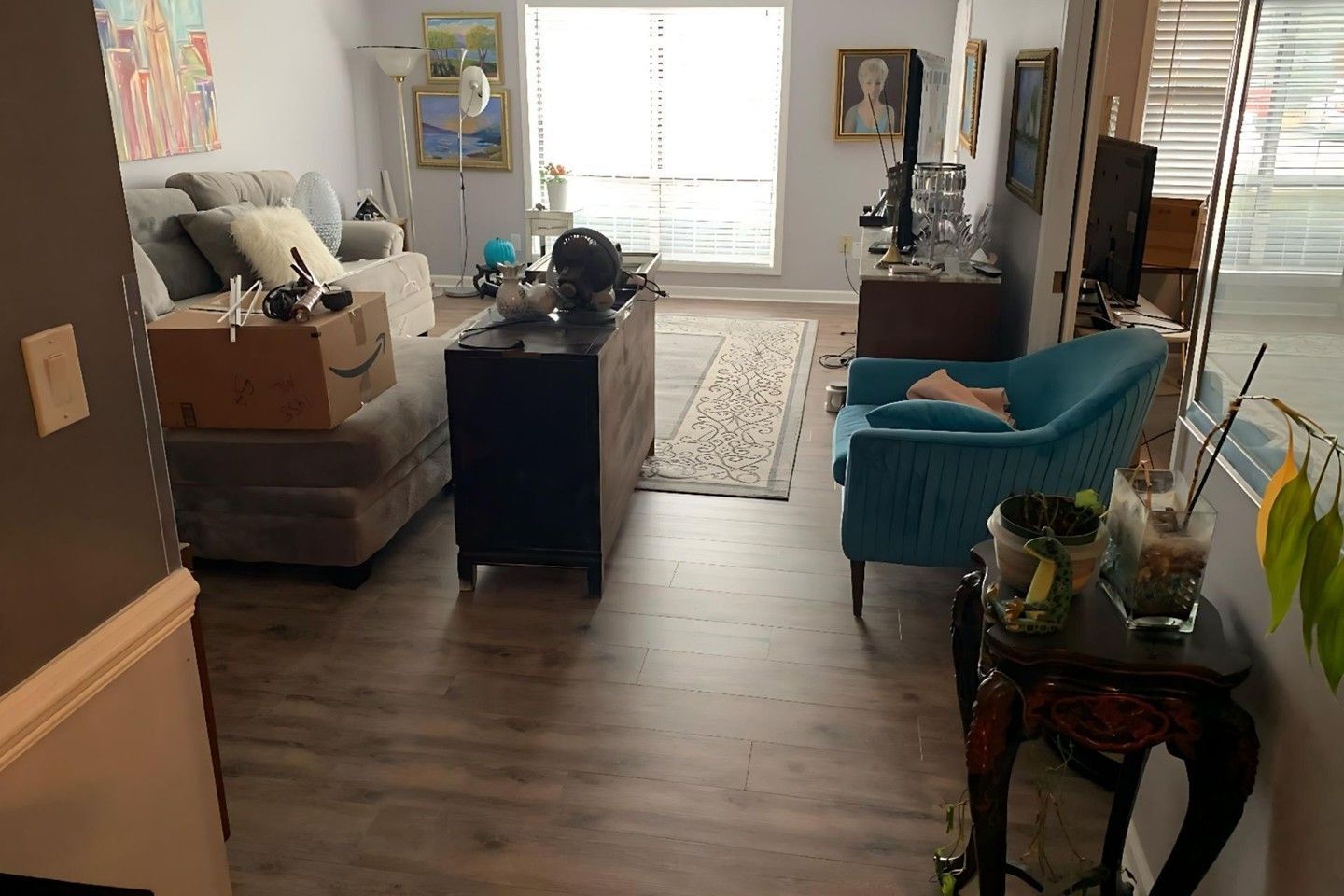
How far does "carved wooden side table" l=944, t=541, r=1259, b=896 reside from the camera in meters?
1.50

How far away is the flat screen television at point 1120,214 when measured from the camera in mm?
3113

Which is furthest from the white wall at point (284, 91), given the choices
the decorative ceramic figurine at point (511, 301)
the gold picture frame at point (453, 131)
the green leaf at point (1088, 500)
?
the green leaf at point (1088, 500)

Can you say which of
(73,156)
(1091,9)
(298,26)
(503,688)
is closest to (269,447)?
(503,688)

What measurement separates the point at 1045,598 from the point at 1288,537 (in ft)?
1.61

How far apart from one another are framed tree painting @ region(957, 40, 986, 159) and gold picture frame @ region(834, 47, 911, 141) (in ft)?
3.23

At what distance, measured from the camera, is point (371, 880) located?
208cm

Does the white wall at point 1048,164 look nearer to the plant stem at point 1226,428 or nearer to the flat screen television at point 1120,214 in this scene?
the flat screen television at point 1120,214

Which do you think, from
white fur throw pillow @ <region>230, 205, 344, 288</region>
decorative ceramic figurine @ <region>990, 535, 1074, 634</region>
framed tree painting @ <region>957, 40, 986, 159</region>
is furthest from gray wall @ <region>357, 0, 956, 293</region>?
decorative ceramic figurine @ <region>990, 535, 1074, 634</region>

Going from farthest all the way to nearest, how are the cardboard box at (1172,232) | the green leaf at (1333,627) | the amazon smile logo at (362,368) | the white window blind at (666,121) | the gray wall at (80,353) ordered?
the white window blind at (666,121) < the cardboard box at (1172,232) < the amazon smile logo at (362,368) < the gray wall at (80,353) < the green leaf at (1333,627)

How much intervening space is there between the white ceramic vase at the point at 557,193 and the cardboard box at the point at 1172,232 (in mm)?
4058

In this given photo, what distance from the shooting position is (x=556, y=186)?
724 cm

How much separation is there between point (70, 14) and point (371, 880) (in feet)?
5.32

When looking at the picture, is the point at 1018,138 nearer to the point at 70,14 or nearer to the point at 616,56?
the point at 70,14

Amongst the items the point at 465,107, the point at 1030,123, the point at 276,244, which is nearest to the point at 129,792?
the point at 1030,123
